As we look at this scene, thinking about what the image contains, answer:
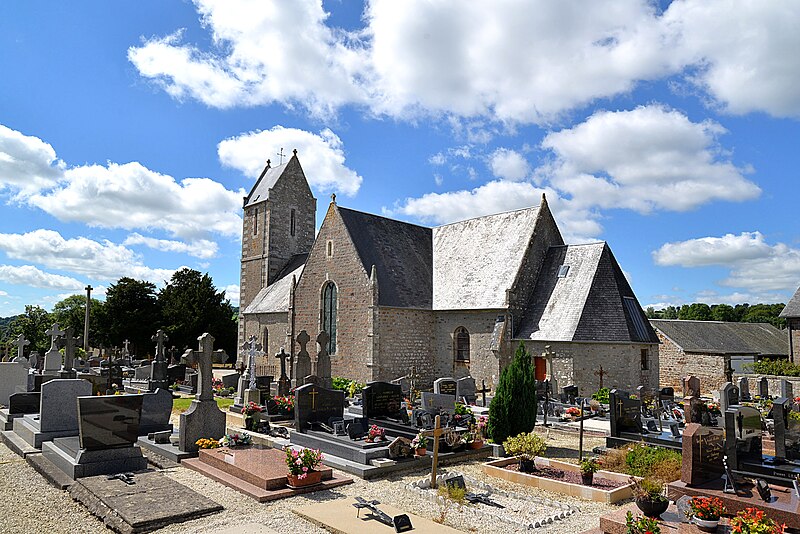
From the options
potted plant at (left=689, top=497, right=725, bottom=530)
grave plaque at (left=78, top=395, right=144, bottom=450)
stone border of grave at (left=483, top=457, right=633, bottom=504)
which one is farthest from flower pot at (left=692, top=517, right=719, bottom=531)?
grave plaque at (left=78, top=395, right=144, bottom=450)

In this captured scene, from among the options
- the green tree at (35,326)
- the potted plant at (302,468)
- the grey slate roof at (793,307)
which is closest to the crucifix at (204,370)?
the potted plant at (302,468)

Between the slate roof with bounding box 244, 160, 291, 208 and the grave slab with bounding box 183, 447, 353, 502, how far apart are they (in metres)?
30.0

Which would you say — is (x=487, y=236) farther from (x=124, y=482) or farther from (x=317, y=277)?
(x=124, y=482)

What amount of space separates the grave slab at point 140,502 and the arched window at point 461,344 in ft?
65.3

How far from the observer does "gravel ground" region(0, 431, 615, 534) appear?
8062 millimetres

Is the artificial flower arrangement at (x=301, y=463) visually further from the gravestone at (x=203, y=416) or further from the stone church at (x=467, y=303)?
the stone church at (x=467, y=303)

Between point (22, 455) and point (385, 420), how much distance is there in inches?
337

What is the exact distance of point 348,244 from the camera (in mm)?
28828

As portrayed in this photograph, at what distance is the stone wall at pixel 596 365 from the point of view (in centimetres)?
2370

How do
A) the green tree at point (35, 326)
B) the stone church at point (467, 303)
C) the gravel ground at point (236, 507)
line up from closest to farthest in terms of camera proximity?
the gravel ground at point (236, 507)
the stone church at point (467, 303)
the green tree at point (35, 326)

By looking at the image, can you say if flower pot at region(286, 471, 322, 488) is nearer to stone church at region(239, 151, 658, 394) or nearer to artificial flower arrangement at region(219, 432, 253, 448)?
artificial flower arrangement at region(219, 432, 253, 448)

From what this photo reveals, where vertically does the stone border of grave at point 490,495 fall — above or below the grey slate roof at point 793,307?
below

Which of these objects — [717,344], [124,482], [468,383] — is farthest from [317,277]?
[717,344]

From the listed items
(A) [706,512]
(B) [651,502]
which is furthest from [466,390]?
(A) [706,512]
